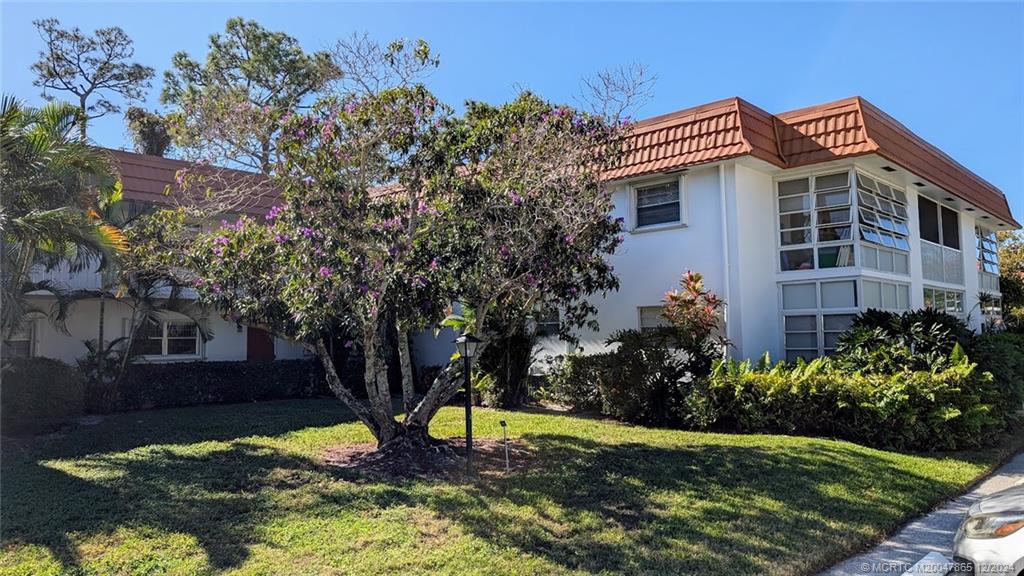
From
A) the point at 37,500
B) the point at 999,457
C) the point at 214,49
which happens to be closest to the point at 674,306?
the point at 999,457

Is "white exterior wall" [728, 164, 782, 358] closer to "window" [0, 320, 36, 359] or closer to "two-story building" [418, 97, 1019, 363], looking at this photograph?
"two-story building" [418, 97, 1019, 363]

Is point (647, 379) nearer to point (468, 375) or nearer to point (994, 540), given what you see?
point (468, 375)

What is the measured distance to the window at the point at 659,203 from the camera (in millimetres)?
13797

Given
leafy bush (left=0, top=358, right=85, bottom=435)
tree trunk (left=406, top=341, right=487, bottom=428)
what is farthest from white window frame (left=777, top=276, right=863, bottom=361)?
leafy bush (left=0, top=358, right=85, bottom=435)

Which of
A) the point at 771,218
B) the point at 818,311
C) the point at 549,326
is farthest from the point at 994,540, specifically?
the point at 549,326

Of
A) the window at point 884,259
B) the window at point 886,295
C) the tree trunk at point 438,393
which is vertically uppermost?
the window at point 884,259

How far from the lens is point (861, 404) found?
31.7ft

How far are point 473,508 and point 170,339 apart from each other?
1313 cm

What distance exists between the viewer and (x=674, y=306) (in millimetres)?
12219

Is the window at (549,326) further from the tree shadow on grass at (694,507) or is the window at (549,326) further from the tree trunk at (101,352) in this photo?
the tree trunk at (101,352)

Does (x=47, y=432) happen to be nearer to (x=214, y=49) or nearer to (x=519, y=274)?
(x=519, y=274)

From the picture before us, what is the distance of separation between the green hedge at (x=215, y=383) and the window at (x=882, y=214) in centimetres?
1331

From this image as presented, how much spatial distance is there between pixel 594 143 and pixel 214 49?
71.6 feet

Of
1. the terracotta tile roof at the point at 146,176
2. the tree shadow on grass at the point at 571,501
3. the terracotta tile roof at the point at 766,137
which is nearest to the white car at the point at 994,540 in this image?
the tree shadow on grass at the point at 571,501
